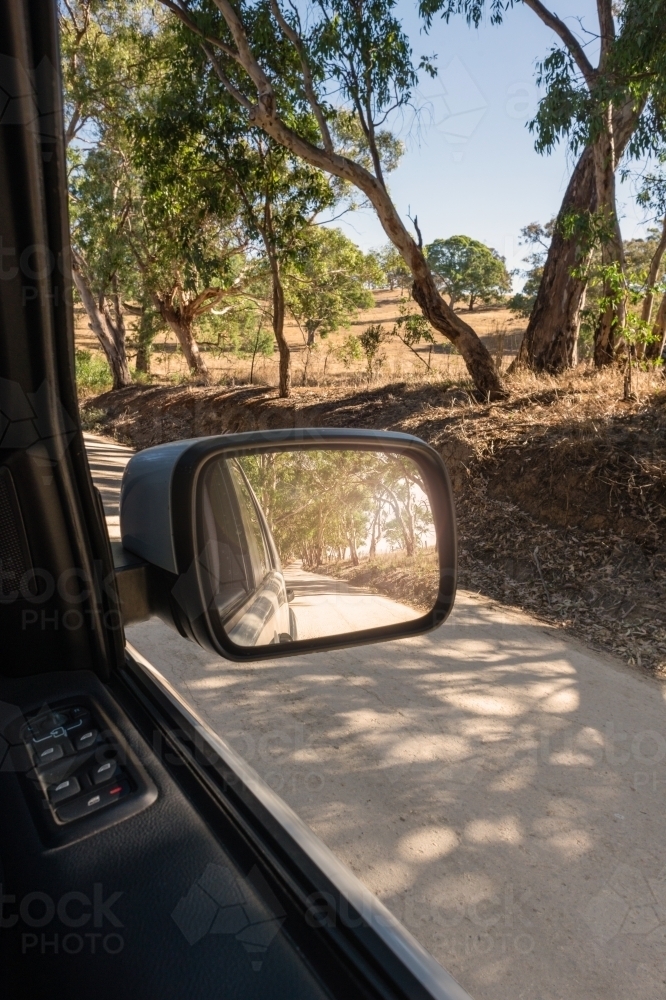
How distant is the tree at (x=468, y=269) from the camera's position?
39594mm

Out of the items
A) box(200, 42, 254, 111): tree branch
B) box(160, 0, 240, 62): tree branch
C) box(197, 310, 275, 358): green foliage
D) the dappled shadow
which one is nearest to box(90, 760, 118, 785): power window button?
the dappled shadow

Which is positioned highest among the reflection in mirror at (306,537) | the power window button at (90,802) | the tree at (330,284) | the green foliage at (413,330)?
the tree at (330,284)

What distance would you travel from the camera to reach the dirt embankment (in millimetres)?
6223

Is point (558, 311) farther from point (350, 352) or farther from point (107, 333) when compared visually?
point (107, 333)

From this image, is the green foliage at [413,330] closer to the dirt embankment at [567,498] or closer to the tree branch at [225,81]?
the dirt embankment at [567,498]

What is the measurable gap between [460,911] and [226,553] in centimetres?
174

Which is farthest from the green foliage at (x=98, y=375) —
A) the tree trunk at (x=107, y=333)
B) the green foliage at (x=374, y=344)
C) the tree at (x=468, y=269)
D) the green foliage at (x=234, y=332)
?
the tree at (x=468, y=269)

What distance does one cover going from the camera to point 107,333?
20.9 meters

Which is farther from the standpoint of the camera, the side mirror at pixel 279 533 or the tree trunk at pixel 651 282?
the tree trunk at pixel 651 282

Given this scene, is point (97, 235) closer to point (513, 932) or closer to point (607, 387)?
point (607, 387)

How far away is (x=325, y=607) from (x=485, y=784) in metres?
1.79

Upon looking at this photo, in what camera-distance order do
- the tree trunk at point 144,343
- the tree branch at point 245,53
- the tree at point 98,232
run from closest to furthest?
the tree branch at point 245,53 → the tree at point 98,232 → the tree trunk at point 144,343

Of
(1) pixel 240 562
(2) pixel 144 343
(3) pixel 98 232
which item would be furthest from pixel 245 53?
(2) pixel 144 343

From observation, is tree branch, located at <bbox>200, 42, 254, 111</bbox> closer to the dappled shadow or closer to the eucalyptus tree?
the eucalyptus tree
